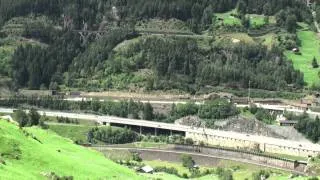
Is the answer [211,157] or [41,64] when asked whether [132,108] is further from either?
[211,157]

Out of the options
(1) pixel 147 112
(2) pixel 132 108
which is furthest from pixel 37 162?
(2) pixel 132 108

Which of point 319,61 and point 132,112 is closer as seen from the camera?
point 132,112

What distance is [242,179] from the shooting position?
101m

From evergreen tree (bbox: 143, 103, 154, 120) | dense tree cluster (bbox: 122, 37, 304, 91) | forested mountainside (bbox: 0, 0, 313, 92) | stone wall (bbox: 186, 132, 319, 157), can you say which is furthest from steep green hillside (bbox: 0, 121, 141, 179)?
dense tree cluster (bbox: 122, 37, 304, 91)

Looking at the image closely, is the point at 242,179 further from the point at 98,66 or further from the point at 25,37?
the point at 25,37

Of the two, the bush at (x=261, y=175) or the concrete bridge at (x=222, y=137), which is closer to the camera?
the bush at (x=261, y=175)

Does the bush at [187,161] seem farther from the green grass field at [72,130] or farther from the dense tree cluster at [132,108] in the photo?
the dense tree cluster at [132,108]

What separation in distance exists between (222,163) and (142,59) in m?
67.4

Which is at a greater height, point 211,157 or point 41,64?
point 41,64

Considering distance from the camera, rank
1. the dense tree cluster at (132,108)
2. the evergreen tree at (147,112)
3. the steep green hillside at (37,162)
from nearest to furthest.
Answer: the steep green hillside at (37,162)
the dense tree cluster at (132,108)
the evergreen tree at (147,112)

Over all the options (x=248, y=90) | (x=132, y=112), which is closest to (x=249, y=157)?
(x=132, y=112)

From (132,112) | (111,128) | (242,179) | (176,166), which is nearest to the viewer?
(242,179)

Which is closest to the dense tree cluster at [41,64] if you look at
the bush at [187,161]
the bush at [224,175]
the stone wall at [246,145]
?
the stone wall at [246,145]

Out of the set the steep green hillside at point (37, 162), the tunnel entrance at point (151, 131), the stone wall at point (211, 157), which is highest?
the steep green hillside at point (37, 162)
